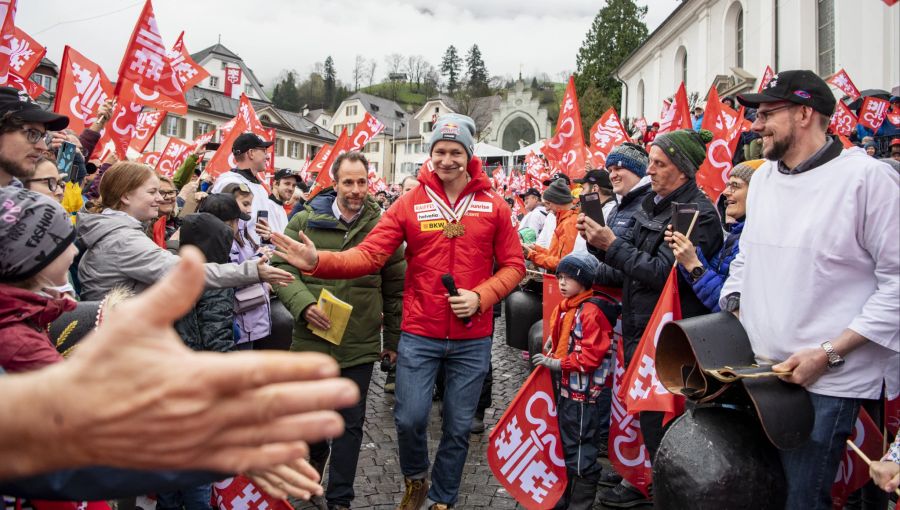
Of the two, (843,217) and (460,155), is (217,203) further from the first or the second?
(843,217)

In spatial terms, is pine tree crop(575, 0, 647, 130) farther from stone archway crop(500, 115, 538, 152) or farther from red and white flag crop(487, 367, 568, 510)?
red and white flag crop(487, 367, 568, 510)

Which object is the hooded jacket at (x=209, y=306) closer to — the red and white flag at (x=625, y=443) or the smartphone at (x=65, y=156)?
the smartphone at (x=65, y=156)

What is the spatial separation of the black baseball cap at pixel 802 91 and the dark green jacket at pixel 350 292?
2633mm

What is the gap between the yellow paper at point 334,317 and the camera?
390 centimetres

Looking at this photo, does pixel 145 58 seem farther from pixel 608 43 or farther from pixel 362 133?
pixel 608 43

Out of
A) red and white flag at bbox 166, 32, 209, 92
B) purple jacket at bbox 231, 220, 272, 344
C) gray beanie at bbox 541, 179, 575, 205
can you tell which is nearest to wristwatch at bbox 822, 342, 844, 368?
purple jacket at bbox 231, 220, 272, 344

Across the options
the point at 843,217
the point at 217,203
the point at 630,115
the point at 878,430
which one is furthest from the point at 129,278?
the point at 630,115

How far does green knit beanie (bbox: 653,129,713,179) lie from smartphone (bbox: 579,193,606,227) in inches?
21.9

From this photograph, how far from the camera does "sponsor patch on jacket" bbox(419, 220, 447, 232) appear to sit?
3742 millimetres

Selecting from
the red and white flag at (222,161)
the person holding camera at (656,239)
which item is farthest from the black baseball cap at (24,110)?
the red and white flag at (222,161)

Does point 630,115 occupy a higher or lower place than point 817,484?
higher

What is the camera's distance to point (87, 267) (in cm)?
316

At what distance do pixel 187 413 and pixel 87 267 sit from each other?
2.79 m

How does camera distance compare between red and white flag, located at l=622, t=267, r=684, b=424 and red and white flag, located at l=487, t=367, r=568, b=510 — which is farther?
red and white flag, located at l=487, t=367, r=568, b=510
